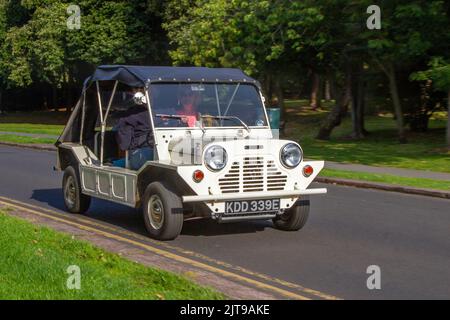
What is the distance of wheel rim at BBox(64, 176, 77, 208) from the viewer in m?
11.2

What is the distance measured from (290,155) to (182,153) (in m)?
1.33

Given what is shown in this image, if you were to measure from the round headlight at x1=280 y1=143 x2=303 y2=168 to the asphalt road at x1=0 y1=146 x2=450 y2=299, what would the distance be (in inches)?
37.8

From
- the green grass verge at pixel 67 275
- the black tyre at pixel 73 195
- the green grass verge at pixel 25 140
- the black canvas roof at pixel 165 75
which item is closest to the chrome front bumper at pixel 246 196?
the green grass verge at pixel 67 275

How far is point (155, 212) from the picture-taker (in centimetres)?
908

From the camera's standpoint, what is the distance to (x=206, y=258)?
8125mm

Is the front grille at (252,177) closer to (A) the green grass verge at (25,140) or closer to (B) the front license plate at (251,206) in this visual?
(B) the front license plate at (251,206)

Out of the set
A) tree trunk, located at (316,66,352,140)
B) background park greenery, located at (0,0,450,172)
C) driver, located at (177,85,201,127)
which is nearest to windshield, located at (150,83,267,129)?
driver, located at (177,85,201,127)

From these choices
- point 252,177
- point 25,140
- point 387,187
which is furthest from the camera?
point 25,140

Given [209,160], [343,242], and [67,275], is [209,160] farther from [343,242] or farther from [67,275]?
[67,275]

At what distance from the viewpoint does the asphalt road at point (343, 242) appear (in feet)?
23.2

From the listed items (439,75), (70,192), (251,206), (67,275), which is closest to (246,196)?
(251,206)
